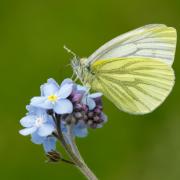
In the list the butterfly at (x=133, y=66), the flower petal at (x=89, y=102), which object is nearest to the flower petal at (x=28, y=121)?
the flower petal at (x=89, y=102)

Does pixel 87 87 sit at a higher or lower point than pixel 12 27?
lower

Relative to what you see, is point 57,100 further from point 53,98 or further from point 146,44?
point 146,44

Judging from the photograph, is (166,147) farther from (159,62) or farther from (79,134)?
(79,134)

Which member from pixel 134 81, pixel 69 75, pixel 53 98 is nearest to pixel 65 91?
pixel 53 98

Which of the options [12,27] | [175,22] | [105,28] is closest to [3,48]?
[12,27]

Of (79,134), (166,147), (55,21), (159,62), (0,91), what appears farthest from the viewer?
(55,21)

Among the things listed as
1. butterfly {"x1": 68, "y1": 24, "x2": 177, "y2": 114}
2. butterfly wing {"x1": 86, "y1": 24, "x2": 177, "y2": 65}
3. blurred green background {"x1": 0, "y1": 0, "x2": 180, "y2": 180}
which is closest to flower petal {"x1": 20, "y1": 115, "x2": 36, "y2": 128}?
butterfly {"x1": 68, "y1": 24, "x2": 177, "y2": 114}

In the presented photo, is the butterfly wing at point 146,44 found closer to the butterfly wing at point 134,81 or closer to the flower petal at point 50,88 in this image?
the butterfly wing at point 134,81

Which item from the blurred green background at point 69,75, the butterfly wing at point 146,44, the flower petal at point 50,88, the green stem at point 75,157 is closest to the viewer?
the green stem at point 75,157
